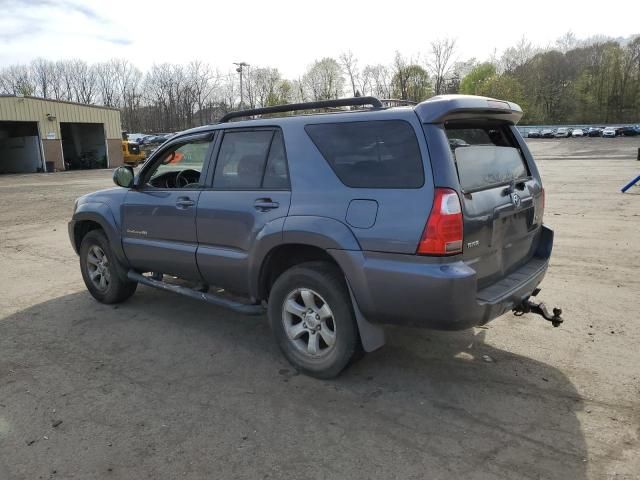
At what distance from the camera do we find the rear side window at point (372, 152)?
3.14 meters

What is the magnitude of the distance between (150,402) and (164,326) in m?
1.52

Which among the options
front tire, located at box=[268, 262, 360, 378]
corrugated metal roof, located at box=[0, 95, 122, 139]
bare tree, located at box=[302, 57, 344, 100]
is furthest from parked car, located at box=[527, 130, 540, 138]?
front tire, located at box=[268, 262, 360, 378]

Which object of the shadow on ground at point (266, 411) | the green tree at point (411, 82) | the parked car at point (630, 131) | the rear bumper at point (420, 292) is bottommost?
the shadow on ground at point (266, 411)

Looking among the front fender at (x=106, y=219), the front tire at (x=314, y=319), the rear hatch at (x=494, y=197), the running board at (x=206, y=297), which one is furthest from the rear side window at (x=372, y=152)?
the front fender at (x=106, y=219)

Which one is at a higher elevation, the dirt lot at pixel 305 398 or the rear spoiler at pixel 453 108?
the rear spoiler at pixel 453 108

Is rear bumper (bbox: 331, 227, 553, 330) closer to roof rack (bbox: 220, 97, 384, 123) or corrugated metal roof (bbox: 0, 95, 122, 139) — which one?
roof rack (bbox: 220, 97, 384, 123)

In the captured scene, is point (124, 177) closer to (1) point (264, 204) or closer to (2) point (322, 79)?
(1) point (264, 204)

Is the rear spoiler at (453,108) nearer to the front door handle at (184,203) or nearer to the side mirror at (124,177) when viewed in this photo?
the front door handle at (184,203)

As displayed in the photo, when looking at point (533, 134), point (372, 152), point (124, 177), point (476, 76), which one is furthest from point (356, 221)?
point (476, 76)

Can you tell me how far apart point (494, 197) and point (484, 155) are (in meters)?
0.35

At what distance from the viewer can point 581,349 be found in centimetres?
405

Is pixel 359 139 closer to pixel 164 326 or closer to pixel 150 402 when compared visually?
pixel 150 402

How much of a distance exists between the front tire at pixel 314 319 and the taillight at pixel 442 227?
0.75 m

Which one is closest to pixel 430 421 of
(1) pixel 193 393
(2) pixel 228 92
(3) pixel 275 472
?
(3) pixel 275 472
